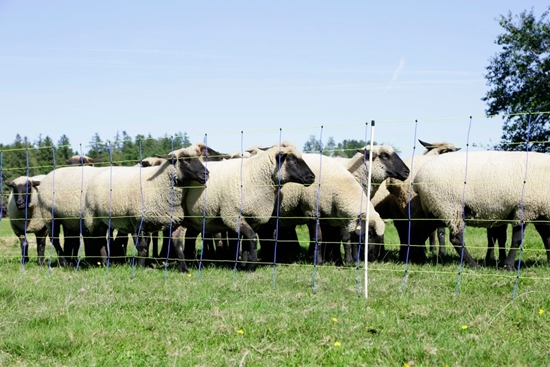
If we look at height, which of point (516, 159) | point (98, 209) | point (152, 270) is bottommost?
point (152, 270)

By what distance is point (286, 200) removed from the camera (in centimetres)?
1132

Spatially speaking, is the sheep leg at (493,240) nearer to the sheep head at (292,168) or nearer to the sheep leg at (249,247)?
the sheep head at (292,168)

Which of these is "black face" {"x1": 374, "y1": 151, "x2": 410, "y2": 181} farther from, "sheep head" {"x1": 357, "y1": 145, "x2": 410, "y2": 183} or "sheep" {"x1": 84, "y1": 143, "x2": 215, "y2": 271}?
"sheep" {"x1": 84, "y1": 143, "x2": 215, "y2": 271}

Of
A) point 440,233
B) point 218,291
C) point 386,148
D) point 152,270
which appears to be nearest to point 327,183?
point 386,148

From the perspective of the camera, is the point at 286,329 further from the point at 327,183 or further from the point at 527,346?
the point at 327,183

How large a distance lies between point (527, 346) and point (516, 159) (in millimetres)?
5317

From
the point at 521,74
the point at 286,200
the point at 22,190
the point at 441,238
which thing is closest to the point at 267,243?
the point at 286,200

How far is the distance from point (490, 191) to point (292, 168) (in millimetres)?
3101

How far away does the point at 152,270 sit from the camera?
32.1 feet

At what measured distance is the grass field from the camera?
199 inches

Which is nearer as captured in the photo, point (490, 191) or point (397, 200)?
point (490, 191)

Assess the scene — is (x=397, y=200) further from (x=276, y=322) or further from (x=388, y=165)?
(x=276, y=322)

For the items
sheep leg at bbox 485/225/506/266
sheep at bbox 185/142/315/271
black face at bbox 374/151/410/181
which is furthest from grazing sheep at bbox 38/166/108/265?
sheep leg at bbox 485/225/506/266

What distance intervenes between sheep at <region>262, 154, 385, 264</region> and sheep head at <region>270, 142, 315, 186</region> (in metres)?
0.32
